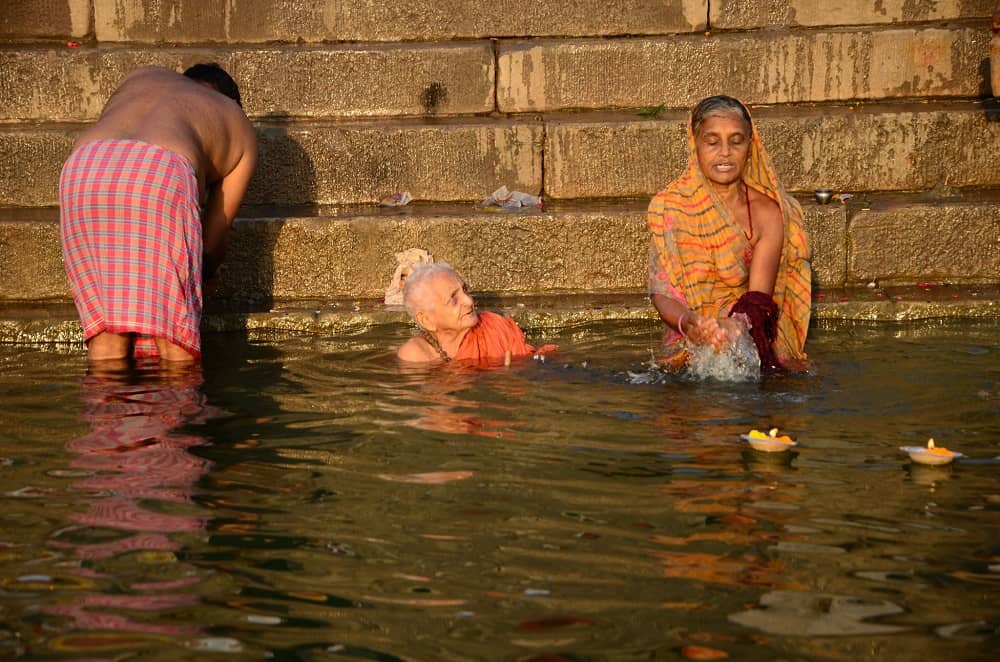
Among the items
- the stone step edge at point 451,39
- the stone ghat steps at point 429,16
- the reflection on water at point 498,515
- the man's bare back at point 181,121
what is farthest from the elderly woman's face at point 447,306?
the stone ghat steps at point 429,16

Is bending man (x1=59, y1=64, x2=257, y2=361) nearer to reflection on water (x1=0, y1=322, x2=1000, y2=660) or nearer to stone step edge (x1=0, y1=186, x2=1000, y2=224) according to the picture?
reflection on water (x1=0, y1=322, x2=1000, y2=660)

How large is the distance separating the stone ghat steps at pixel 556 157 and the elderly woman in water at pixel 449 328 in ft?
5.68

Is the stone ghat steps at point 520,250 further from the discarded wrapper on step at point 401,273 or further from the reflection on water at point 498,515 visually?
the reflection on water at point 498,515

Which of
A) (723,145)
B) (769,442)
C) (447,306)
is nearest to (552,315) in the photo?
(447,306)

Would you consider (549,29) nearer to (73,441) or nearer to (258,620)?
(73,441)

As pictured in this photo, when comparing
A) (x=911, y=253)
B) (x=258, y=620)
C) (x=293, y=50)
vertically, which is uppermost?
(x=293, y=50)

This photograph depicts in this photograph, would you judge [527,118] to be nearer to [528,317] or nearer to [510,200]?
[510,200]

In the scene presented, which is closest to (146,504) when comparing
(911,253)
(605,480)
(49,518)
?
(49,518)

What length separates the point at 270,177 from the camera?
8141 mm

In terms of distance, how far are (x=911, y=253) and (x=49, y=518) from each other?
505cm

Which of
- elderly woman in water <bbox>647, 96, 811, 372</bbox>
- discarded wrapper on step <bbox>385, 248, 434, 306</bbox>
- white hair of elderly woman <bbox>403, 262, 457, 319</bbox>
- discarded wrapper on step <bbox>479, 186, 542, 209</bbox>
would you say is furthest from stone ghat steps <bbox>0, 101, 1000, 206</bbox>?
white hair of elderly woman <bbox>403, 262, 457, 319</bbox>

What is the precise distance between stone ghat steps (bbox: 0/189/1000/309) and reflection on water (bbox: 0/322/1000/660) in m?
1.48

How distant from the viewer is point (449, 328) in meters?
6.43

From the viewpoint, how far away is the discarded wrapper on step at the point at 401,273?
293 inches
